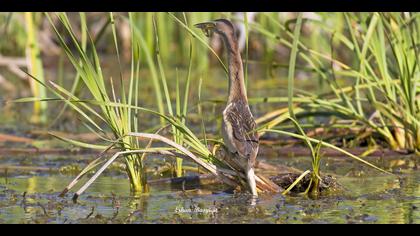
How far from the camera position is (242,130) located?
208 inches

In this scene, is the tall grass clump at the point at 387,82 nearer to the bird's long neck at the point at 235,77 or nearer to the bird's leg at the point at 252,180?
the bird's long neck at the point at 235,77

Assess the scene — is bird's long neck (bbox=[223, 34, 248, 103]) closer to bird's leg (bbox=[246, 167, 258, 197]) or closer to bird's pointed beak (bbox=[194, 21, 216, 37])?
bird's pointed beak (bbox=[194, 21, 216, 37])

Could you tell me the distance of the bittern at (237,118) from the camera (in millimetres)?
5203

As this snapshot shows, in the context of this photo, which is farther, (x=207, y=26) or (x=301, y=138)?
(x=207, y=26)

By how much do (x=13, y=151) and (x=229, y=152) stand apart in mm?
2748

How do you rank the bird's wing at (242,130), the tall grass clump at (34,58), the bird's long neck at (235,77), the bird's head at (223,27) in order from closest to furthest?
the bird's wing at (242,130) < the bird's long neck at (235,77) < the bird's head at (223,27) < the tall grass clump at (34,58)

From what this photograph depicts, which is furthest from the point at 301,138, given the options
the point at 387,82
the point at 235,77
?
the point at 387,82

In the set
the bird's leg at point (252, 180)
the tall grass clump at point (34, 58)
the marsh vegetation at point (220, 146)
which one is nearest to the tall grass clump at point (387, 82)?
the marsh vegetation at point (220, 146)

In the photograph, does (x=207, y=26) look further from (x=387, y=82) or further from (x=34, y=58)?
(x=34, y=58)

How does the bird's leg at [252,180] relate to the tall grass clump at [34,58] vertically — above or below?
below

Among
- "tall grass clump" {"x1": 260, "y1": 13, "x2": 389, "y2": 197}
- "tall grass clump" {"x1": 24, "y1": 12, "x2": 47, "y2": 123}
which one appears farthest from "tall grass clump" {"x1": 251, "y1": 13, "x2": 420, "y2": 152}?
"tall grass clump" {"x1": 24, "y1": 12, "x2": 47, "y2": 123}

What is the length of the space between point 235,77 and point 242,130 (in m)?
0.44

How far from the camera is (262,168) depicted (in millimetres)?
6219
